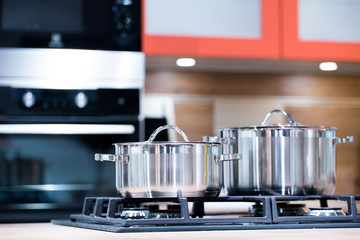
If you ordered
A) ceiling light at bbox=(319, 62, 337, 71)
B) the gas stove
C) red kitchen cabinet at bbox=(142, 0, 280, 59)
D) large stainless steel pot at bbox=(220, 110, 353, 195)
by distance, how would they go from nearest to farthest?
the gas stove
large stainless steel pot at bbox=(220, 110, 353, 195)
red kitchen cabinet at bbox=(142, 0, 280, 59)
ceiling light at bbox=(319, 62, 337, 71)

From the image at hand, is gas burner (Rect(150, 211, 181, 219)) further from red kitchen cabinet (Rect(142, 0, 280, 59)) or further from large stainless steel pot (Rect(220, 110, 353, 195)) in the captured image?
red kitchen cabinet (Rect(142, 0, 280, 59))

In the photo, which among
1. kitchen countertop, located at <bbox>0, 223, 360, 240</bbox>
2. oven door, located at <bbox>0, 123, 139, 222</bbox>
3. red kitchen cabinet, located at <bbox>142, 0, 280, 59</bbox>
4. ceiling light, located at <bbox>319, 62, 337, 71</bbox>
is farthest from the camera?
ceiling light, located at <bbox>319, 62, 337, 71</bbox>

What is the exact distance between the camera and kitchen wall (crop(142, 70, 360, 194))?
281 centimetres

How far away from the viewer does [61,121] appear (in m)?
2.18

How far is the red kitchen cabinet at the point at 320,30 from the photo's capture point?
96.4 inches

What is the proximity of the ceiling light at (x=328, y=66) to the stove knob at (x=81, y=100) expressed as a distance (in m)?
1.04

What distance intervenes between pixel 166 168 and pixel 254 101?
1.89m

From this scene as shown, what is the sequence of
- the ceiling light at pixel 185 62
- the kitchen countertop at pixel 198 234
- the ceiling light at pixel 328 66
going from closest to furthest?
the kitchen countertop at pixel 198 234, the ceiling light at pixel 185 62, the ceiling light at pixel 328 66

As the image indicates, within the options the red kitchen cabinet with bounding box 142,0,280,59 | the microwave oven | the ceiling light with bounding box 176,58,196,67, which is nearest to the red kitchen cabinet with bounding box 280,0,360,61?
the red kitchen cabinet with bounding box 142,0,280,59

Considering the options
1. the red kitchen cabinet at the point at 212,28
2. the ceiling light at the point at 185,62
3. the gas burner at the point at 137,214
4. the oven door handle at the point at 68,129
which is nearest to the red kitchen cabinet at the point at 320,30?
the red kitchen cabinet at the point at 212,28

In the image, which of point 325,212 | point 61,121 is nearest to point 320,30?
point 61,121

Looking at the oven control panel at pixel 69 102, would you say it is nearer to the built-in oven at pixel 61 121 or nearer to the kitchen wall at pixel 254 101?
the built-in oven at pixel 61 121

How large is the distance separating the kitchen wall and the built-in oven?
503 mm

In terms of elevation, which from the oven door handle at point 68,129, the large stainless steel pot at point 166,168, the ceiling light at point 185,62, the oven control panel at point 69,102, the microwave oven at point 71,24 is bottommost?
the large stainless steel pot at point 166,168
